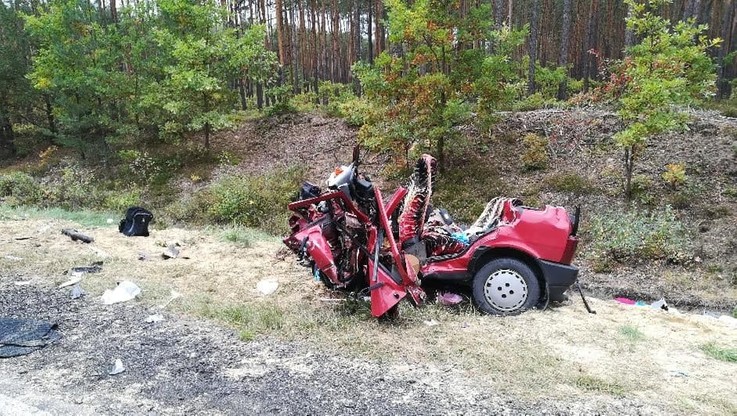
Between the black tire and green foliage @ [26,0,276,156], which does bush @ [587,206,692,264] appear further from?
green foliage @ [26,0,276,156]

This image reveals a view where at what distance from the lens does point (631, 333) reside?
4.71 metres

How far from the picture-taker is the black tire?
213 inches

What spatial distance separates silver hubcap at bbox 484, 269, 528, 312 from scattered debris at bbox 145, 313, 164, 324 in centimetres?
332

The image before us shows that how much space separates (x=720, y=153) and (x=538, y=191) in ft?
13.2

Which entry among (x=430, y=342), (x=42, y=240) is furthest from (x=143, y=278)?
(x=430, y=342)

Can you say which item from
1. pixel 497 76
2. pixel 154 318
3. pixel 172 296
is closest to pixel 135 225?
pixel 172 296

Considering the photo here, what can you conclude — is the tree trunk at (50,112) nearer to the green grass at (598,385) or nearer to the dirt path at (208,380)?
the dirt path at (208,380)

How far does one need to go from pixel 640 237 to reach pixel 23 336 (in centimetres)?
941

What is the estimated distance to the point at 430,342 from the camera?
4.43 m

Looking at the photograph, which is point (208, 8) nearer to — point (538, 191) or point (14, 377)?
point (538, 191)

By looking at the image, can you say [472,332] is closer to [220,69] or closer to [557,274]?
[557,274]

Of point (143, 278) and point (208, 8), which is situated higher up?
point (208, 8)

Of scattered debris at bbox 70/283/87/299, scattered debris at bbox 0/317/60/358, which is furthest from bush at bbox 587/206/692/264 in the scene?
scattered debris at bbox 0/317/60/358

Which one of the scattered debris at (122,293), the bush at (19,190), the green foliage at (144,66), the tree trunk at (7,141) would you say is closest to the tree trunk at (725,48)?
the green foliage at (144,66)
